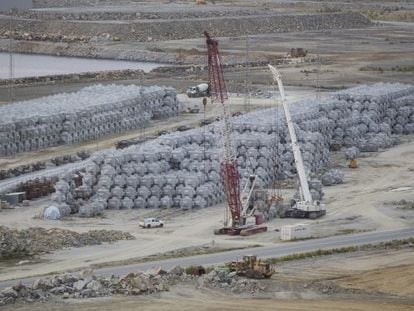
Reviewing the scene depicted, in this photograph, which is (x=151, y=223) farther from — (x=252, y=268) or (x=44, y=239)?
(x=252, y=268)

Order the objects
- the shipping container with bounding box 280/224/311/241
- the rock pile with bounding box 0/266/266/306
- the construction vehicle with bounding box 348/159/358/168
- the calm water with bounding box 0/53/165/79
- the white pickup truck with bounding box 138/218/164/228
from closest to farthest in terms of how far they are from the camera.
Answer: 1. the rock pile with bounding box 0/266/266/306
2. the shipping container with bounding box 280/224/311/241
3. the white pickup truck with bounding box 138/218/164/228
4. the construction vehicle with bounding box 348/159/358/168
5. the calm water with bounding box 0/53/165/79

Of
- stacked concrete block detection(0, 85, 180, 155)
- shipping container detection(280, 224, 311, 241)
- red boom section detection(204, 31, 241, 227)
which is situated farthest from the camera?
stacked concrete block detection(0, 85, 180, 155)

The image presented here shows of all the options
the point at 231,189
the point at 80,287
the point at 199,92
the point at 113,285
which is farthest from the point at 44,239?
the point at 199,92

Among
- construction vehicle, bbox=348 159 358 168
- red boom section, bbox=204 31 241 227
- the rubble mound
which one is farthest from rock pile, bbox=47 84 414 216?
the rubble mound

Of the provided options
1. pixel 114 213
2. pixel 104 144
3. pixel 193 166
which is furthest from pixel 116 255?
pixel 104 144

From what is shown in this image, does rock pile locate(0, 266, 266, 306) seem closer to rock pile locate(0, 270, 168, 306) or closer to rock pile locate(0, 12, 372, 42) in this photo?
rock pile locate(0, 270, 168, 306)

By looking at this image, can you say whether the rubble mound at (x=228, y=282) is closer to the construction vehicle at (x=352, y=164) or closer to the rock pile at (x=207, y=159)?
the rock pile at (x=207, y=159)
